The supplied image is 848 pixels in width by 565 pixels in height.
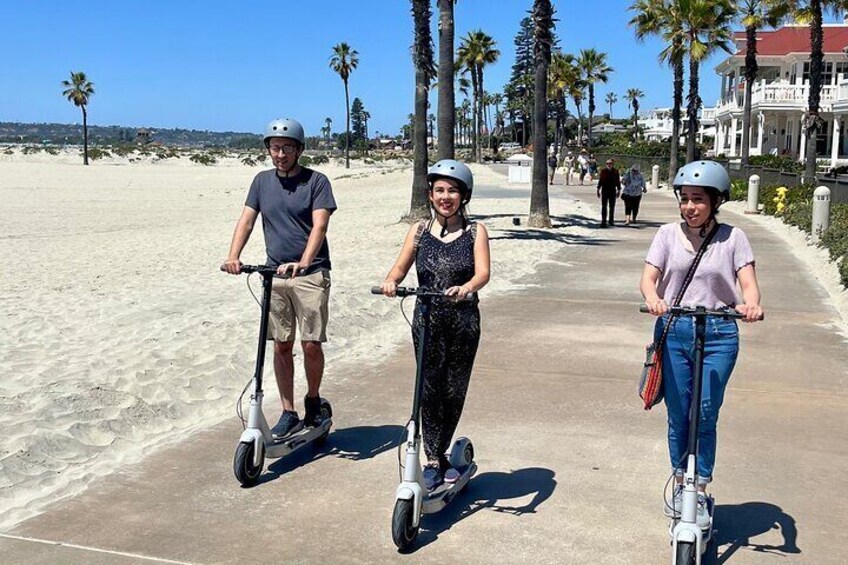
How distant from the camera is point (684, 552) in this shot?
11.9 ft

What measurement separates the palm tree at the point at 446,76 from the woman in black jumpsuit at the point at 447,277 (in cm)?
1396

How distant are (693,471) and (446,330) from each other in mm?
1272

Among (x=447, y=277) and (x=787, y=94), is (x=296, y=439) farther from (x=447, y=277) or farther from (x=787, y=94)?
(x=787, y=94)

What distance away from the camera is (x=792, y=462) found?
17.0 feet

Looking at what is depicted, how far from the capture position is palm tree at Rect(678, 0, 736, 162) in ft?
115

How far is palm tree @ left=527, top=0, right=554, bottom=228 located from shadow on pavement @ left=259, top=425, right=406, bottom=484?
1435cm

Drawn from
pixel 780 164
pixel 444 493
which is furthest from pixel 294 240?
pixel 780 164

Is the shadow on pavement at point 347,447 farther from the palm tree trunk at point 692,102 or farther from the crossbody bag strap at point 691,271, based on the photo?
the palm tree trunk at point 692,102

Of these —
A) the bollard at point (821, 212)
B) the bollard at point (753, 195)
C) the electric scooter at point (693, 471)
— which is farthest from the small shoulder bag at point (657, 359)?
the bollard at point (753, 195)

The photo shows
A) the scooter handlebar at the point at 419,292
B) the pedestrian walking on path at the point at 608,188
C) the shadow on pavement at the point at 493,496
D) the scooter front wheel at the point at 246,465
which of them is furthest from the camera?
the pedestrian walking on path at the point at 608,188

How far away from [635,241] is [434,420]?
13.4 meters

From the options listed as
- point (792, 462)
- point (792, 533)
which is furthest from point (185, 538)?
point (792, 462)

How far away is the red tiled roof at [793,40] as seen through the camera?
158 feet

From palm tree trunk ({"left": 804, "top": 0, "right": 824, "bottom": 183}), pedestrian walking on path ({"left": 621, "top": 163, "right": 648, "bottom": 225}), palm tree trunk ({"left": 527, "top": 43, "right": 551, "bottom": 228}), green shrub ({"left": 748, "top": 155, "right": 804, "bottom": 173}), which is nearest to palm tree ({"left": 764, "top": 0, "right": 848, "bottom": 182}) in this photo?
palm tree trunk ({"left": 804, "top": 0, "right": 824, "bottom": 183})
